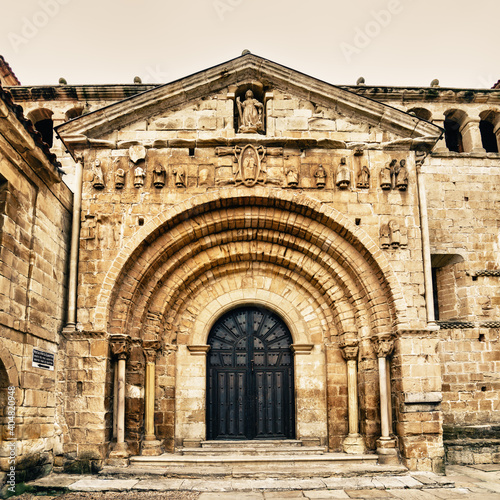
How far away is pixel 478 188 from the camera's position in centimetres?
1312

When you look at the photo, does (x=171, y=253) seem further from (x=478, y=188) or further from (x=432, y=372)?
(x=478, y=188)

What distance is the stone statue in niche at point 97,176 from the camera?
1045 cm

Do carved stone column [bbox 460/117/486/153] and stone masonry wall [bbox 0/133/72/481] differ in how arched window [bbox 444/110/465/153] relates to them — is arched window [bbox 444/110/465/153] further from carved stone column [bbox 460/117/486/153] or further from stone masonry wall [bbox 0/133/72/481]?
stone masonry wall [bbox 0/133/72/481]

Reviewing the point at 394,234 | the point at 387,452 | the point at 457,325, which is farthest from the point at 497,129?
the point at 387,452

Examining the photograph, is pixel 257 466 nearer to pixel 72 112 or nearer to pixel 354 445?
pixel 354 445

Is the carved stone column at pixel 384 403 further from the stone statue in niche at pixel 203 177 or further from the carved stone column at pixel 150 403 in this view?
the stone statue in niche at pixel 203 177

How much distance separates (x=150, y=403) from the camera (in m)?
10.4

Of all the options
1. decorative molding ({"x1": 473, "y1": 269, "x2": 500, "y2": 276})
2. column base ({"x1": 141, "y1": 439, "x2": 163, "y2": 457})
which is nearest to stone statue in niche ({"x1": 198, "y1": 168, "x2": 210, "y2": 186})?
column base ({"x1": 141, "y1": 439, "x2": 163, "y2": 457})

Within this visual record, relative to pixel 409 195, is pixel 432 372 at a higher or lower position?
lower

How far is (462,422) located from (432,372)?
110 inches

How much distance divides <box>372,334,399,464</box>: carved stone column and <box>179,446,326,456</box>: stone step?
1201 millimetres

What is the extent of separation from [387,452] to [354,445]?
71cm

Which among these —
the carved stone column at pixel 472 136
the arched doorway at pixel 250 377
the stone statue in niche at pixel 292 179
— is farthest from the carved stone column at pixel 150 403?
the carved stone column at pixel 472 136

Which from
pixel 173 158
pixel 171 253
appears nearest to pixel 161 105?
pixel 173 158
